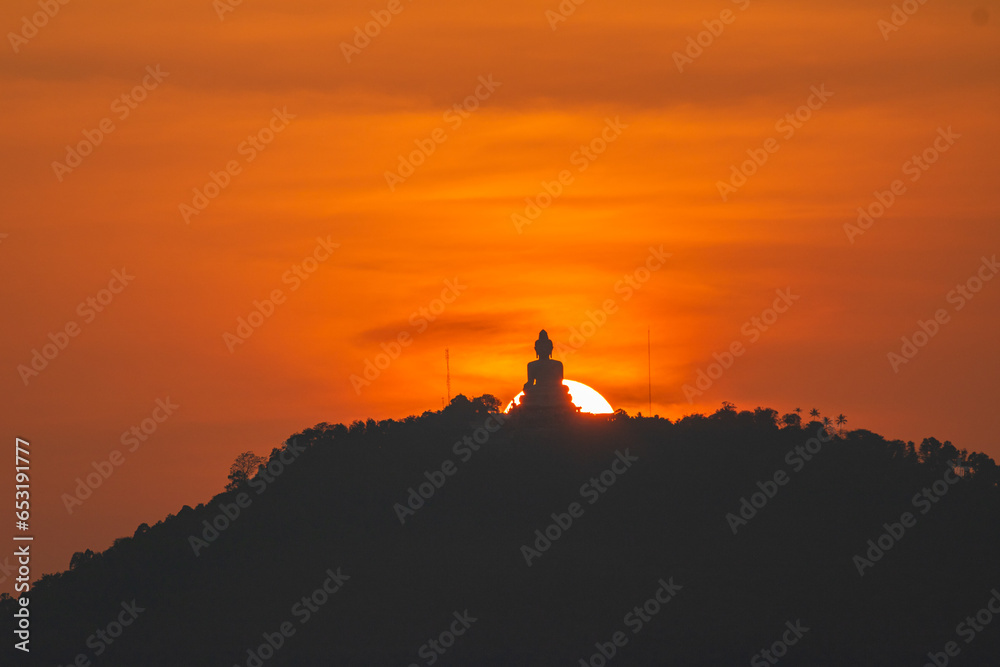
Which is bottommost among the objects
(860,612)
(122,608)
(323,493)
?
(122,608)

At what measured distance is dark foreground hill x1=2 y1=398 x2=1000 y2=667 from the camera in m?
144

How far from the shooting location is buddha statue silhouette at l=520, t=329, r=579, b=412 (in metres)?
154

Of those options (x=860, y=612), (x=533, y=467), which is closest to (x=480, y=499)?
(x=533, y=467)

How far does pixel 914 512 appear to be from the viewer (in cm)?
15350

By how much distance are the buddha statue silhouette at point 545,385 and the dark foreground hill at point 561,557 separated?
1.57 meters

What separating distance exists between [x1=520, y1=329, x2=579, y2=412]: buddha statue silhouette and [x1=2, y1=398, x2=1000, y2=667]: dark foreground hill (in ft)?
5.16

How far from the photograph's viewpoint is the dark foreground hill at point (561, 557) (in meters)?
144

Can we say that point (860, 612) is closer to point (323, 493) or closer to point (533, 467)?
point (533, 467)

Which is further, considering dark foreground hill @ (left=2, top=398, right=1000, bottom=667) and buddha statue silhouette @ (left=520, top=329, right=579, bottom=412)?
buddha statue silhouette @ (left=520, top=329, right=579, bottom=412)

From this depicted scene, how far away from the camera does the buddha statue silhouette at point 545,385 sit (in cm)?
15438

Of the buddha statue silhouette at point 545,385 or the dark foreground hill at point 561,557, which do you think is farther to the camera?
the buddha statue silhouette at point 545,385

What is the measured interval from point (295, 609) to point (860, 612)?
32264 millimetres

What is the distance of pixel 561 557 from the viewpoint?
149500 millimetres

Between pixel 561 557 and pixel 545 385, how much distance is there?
11.4m
